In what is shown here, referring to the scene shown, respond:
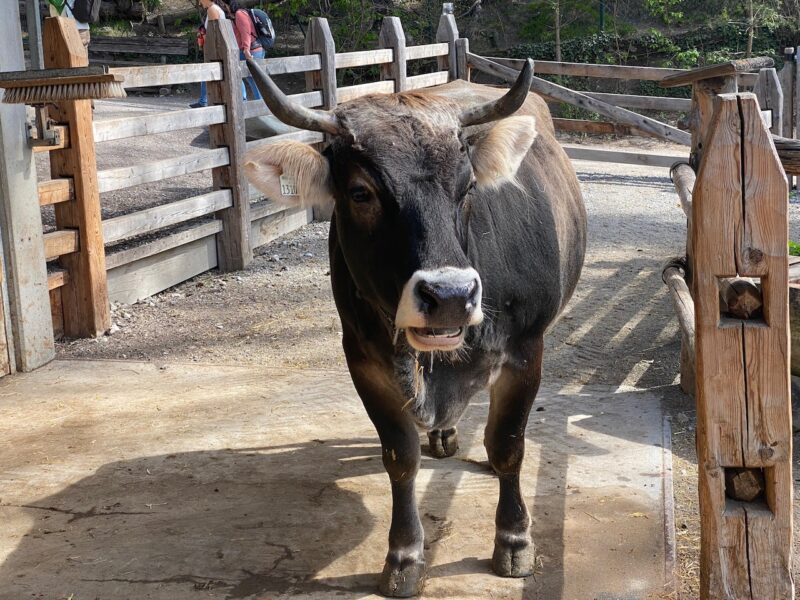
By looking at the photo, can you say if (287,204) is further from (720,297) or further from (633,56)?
(633,56)

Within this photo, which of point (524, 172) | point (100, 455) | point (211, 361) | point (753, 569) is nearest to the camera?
point (753, 569)

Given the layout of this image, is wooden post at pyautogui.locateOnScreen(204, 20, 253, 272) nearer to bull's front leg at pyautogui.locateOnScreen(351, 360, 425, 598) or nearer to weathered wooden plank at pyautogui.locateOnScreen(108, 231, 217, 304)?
weathered wooden plank at pyautogui.locateOnScreen(108, 231, 217, 304)

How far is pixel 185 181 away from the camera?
33.8 feet

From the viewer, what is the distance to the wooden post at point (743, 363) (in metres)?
2.41

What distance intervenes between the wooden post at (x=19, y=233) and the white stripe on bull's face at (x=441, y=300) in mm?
3570

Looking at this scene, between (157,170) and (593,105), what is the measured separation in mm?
7019

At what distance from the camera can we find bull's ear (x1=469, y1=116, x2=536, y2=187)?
129 inches

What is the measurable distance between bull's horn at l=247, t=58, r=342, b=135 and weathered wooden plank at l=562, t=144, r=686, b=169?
9.75 metres

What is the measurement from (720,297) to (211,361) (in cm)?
403

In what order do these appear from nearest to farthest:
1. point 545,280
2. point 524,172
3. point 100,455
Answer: point 545,280 → point 524,172 → point 100,455

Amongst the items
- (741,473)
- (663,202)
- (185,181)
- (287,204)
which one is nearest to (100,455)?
(287,204)

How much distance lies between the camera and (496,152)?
3275 millimetres

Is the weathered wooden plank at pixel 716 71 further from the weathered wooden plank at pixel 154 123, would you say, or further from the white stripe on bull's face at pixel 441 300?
the weathered wooden plank at pixel 154 123

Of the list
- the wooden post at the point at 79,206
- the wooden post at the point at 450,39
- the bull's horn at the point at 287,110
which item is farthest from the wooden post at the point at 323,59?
the bull's horn at the point at 287,110
